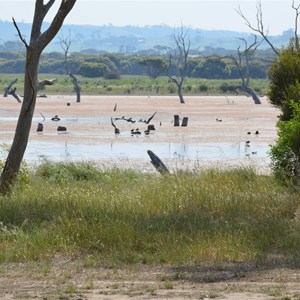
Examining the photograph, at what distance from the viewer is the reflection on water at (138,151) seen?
29031 millimetres

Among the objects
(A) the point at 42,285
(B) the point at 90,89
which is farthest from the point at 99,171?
(B) the point at 90,89

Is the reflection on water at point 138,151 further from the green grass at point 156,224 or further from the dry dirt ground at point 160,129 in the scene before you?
the green grass at point 156,224

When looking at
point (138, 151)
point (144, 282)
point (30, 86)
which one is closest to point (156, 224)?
point (144, 282)

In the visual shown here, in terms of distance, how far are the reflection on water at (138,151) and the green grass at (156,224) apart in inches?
562

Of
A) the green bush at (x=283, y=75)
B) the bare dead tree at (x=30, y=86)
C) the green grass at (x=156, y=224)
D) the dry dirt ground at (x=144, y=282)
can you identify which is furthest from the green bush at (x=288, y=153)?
the dry dirt ground at (x=144, y=282)

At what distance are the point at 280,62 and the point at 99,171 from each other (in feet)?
14.4

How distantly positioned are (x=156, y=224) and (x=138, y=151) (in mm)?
19890

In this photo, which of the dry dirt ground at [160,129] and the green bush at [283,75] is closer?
the green bush at [283,75]

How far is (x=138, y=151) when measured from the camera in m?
31.1

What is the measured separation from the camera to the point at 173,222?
11367mm

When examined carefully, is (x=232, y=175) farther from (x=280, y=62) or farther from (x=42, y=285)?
(x=42, y=285)

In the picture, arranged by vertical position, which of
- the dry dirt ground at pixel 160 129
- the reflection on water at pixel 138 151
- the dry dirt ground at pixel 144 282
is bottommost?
the dry dirt ground at pixel 160 129

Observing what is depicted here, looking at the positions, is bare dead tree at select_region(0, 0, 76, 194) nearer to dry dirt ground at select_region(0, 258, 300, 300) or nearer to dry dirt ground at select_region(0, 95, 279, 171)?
dry dirt ground at select_region(0, 258, 300, 300)

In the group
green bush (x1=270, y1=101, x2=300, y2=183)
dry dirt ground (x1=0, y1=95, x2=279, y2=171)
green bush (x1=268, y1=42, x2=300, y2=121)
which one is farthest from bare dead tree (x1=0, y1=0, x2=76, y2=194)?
dry dirt ground (x1=0, y1=95, x2=279, y2=171)
